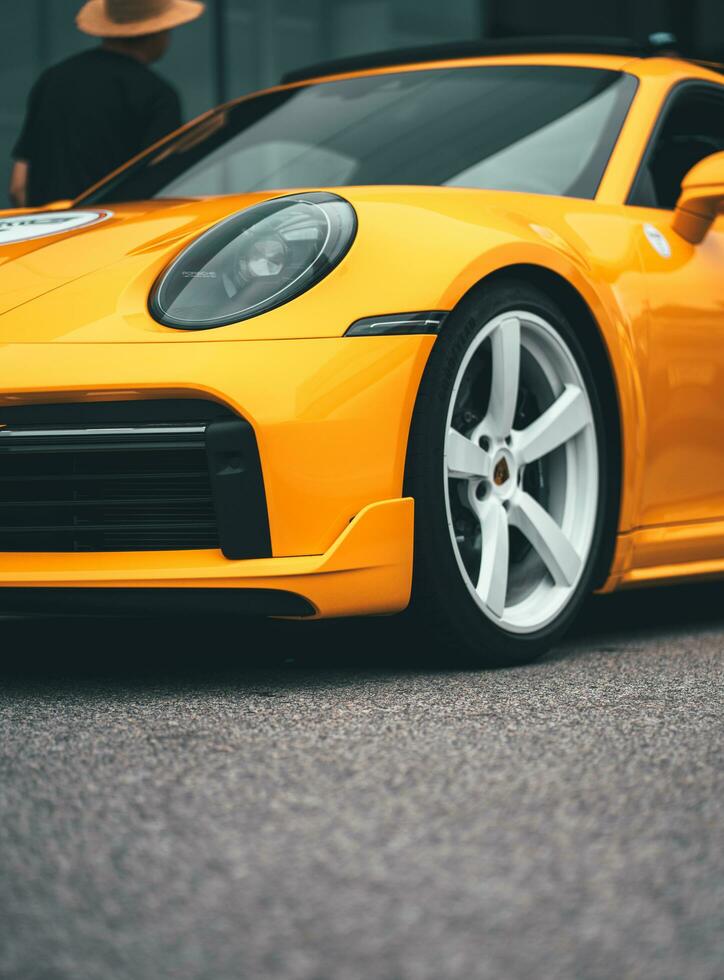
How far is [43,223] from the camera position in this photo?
366 centimetres

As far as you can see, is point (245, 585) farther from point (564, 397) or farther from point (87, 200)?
point (87, 200)

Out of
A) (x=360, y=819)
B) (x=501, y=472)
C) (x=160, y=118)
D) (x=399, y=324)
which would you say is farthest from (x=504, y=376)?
(x=160, y=118)

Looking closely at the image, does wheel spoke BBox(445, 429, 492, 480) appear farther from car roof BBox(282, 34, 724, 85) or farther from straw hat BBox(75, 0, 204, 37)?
straw hat BBox(75, 0, 204, 37)

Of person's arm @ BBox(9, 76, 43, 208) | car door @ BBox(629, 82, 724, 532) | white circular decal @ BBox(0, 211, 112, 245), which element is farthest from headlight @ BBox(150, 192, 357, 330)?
person's arm @ BBox(9, 76, 43, 208)

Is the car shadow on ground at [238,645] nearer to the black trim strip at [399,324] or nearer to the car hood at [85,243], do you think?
the black trim strip at [399,324]

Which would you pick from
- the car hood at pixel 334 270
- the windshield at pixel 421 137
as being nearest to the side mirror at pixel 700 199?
the windshield at pixel 421 137

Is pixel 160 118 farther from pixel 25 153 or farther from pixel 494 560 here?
pixel 494 560

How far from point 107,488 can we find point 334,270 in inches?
23.2

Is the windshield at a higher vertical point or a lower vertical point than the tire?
higher

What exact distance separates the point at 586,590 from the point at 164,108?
263 centimetres

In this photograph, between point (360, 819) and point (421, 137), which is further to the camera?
point (421, 137)

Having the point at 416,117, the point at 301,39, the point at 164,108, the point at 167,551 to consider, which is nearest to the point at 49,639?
the point at 167,551

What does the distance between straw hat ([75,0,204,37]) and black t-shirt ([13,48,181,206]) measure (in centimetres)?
11

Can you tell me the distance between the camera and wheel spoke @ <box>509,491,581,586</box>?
10.8 feet
